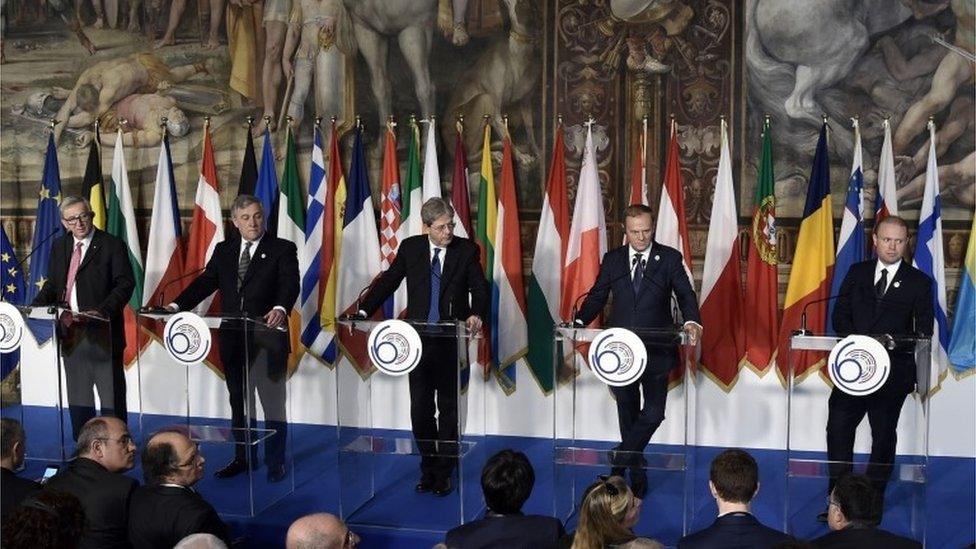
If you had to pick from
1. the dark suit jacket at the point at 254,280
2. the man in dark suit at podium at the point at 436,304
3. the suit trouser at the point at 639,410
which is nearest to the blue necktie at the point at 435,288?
the man in dark suit at podium at the point at 436,304

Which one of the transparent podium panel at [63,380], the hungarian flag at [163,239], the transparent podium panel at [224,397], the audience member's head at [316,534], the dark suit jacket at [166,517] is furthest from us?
the hungarian flag at [163,239]

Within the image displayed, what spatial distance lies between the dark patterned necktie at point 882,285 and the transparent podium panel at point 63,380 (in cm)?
400

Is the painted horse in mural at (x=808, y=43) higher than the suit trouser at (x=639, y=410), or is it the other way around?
the painted horse in mural at (x=808, y=43)

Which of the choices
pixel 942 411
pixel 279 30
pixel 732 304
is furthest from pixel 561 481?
pixel 279 30

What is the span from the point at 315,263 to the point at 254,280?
5.43 ft

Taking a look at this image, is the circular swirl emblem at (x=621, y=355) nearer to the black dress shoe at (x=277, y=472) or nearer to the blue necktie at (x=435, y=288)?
the blue necktie at (x=435, y=288)

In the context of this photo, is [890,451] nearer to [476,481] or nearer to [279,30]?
[476,481]

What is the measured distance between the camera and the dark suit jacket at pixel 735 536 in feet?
12.1

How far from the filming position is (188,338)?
5.81m

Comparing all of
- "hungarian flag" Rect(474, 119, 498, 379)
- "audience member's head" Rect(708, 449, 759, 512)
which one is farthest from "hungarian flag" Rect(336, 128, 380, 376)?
"audience member's head" Rect(708, 449, 759, 512)

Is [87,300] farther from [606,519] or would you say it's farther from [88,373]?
[606,519]

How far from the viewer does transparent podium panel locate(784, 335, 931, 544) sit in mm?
5180

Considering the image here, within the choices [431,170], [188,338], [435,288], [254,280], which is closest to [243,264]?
[254,280]

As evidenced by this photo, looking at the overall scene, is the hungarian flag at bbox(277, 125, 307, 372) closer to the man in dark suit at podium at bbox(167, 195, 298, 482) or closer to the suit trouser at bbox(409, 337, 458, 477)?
the man in dark suit at podium at bbox(167, 195, 298, 482)
